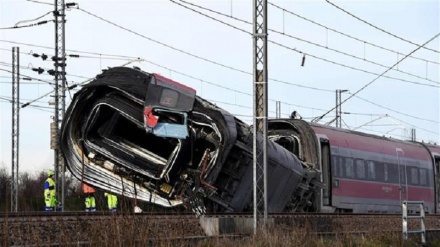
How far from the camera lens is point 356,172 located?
25.0m

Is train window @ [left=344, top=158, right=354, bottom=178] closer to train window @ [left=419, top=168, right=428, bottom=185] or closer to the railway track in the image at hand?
the railway track

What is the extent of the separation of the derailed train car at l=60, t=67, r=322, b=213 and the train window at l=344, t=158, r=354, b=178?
24.4 feet

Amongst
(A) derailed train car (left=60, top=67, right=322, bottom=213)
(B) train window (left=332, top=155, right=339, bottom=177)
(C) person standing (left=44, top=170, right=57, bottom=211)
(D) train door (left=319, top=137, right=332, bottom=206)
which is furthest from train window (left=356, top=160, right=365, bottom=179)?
(C) person standing (left=44, top=170, right=57, bottom=211)

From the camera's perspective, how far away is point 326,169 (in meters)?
23.3

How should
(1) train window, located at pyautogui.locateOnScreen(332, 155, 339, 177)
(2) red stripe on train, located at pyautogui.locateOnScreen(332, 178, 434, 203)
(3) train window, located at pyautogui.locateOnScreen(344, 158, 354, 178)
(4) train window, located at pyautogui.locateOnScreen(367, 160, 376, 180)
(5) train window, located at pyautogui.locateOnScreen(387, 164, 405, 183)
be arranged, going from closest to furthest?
(1) train window, located at pyautogui.locateOnScreen(332, 155, 339, 177), (2) red stripe on train, located at pyautogui.locateOnScreen(332, 178, 434, 203), (3) train window, located at pyautogui.locateOnScreen(344, 158, 354, 178), (4) train window, located at pyautogui.locateOnScreen(367, 160, 376, 180), (5) train window, located at pyautogui.locateOnScreen(387, 164, 405, 183)

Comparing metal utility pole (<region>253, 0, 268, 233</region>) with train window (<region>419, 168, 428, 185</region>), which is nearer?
metal utility pole (<region>253, 0, 268, 233</region>)

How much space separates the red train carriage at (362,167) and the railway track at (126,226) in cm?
278

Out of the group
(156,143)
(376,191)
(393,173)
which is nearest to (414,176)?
(393,173)

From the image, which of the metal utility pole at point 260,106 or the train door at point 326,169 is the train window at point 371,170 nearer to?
the train door at point 326,169

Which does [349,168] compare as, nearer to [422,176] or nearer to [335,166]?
[335,166]

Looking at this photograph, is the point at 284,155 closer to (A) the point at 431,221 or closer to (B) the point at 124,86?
(B) the point at 124,86

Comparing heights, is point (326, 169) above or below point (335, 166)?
below

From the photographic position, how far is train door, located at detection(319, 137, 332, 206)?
→ 2311 cm

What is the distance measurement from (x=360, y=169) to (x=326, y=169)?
2.36m
